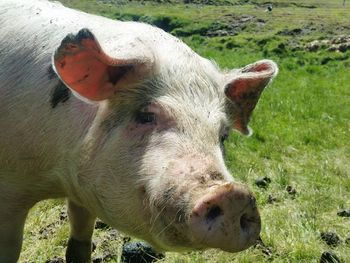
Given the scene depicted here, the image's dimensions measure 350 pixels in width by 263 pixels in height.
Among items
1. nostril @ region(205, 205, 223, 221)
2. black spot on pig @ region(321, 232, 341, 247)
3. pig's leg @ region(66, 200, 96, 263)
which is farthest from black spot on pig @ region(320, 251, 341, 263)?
nostril @ region(205, 205, 223, 221)

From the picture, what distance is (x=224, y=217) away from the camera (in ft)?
8.50

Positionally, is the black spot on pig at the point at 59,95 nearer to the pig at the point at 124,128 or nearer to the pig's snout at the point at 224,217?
the pig at the point at 124,128

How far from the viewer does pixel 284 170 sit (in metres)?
6.88

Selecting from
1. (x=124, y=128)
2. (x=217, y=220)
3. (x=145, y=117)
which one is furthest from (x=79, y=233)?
(x=217, y=220)

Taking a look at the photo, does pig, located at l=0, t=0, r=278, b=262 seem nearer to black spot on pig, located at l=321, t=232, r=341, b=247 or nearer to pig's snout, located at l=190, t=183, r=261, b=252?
pig's snout, located at l=190, t=183, r=261, b=252

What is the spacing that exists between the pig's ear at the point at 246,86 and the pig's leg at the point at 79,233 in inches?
55.7

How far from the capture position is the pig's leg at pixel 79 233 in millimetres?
4566

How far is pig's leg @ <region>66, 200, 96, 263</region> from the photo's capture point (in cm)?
457

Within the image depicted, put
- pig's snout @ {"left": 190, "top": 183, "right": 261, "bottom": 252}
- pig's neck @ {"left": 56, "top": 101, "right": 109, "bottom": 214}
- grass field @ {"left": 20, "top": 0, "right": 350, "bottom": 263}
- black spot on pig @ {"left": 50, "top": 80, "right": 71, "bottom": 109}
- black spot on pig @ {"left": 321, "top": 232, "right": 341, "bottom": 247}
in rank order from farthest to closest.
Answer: black spot on pig @ {"left": 321, "top": 232, "right": 341, "bottom": 247}
grass field @ {"left": 20, "top": 0, "right": 350, "bottom": 263}
black spot on pig @ {"left": 50, "top": 80, "right": 71, "bottom": 109}
pig's neck @ {"left": 56, "top": 101, "right": 109, "bottom": 214}
pig's snout @ {"left": 190, "top": 183, "right": 261, "bottom": 252}

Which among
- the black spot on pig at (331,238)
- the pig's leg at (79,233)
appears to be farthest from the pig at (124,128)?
the black spot on pig at (331,238)

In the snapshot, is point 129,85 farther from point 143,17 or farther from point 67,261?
point 143,17

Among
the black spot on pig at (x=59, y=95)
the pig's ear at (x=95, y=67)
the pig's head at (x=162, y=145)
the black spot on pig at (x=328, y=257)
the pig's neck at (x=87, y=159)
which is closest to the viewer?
the pig's head at (x=162, y=145)

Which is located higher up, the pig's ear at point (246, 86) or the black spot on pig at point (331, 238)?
the pig's ear at point (246, 86)

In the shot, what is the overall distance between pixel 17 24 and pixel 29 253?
1.79 meters
